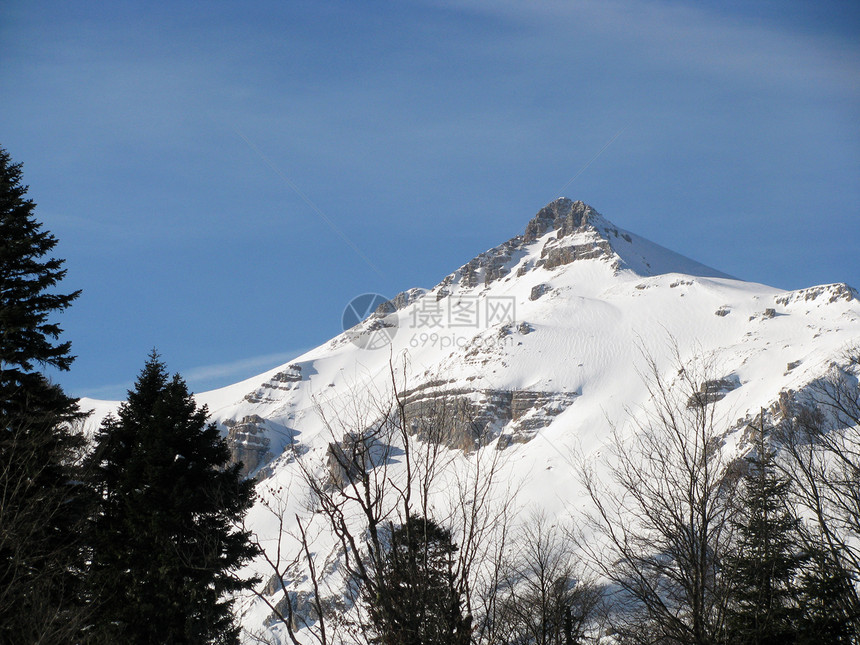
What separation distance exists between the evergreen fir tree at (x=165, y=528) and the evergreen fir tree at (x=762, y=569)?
33.4ft

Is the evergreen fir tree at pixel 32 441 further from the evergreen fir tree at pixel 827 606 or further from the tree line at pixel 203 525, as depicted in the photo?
the evergreen fir tree at pixel 827 606

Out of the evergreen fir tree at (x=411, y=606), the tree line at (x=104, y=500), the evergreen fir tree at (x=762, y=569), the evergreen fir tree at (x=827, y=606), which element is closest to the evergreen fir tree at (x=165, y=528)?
the tree line at (x=104, y=500)

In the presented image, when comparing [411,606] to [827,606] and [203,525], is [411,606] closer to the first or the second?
[203,525]

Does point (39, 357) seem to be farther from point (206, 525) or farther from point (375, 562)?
point (375, 562)

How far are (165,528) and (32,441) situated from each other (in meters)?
4.99

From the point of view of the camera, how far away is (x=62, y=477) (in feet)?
50.2

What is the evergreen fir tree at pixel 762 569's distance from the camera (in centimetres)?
1206

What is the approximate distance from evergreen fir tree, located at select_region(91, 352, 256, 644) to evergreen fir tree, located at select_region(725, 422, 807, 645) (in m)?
10.2

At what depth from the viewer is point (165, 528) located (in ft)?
58.1

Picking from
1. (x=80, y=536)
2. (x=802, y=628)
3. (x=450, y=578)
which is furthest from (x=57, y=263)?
(x=802, y=628)

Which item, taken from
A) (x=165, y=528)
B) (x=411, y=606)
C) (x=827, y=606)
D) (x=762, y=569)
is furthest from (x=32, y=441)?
(x=827, y=606)

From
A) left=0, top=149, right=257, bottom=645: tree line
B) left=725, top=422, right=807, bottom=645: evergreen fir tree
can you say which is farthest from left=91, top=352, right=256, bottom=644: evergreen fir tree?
left=725, top=422, right=807, bottom=645: evergreen fir tree

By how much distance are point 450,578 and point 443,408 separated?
2.09 m

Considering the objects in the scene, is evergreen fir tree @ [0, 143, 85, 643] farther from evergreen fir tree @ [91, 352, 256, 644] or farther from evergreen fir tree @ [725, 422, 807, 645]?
evergreen fir tree @ [725, 422, 807, 645]
